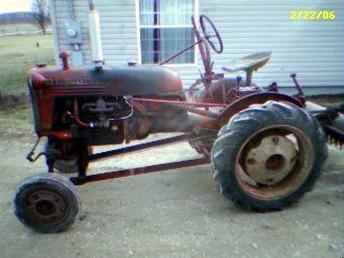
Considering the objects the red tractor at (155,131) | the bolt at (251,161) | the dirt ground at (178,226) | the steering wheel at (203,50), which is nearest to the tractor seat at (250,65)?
the steering wheel at (203,50)

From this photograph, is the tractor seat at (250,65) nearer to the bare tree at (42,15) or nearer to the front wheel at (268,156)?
the front wheel at (268,156)

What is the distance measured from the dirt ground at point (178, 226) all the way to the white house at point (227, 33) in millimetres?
4403

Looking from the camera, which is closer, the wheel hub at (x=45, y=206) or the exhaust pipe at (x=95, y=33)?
the wheel hub at (x=45, y=206)

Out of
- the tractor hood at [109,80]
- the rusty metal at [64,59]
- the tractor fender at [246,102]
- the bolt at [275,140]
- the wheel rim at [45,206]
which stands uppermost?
the rusty metal at [64,59]

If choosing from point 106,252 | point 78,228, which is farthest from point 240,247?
point 78,228

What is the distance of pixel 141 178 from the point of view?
162 inches

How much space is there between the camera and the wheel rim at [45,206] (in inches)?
116

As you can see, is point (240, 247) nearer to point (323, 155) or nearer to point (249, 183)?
point (249, 183)

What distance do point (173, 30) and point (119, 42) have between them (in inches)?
43.5

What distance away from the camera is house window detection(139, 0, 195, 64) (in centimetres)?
780

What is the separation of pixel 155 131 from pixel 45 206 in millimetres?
1144

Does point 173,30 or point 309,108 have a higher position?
point 173,30

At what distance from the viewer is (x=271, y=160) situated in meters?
3.31

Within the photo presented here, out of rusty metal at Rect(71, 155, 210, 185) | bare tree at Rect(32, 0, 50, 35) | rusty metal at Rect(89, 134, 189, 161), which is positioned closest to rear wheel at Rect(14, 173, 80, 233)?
rusty metal at Rect(71, 155, 210, 185)
